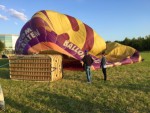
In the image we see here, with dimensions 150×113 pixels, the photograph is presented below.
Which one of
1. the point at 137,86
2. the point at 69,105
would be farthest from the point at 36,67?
the point at 69,105

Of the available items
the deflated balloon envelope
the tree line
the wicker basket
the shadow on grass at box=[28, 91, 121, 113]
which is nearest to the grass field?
the shadow on grass at box=[28, 91, 121, 113]

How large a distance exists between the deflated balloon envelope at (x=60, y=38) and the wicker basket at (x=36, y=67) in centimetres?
191

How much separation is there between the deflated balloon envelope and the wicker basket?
1.91 meters

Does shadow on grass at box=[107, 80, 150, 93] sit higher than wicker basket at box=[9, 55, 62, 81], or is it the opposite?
wicker basket at box=[9, 55, 62, 81]

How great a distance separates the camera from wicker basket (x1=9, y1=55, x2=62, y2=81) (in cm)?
1120

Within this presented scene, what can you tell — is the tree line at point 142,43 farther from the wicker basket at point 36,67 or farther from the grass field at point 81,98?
the grass field at point 81,98

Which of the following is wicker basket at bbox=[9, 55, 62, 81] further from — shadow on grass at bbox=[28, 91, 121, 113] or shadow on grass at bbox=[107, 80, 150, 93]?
shadow on grass at bbox=[28, 91, 121, 113]

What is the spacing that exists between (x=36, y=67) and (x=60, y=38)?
11.9 feet

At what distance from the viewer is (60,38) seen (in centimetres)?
1458

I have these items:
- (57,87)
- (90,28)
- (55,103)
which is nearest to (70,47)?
(90,28)

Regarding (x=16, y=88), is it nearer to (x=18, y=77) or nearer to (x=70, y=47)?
(x=18, y=77)

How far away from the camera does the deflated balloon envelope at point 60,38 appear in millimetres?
13925

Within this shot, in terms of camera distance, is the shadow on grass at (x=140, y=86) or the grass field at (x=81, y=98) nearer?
the grass field at (x=81, y=98)

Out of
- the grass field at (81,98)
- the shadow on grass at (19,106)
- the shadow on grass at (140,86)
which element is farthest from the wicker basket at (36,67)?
the shadow on grass at (19,106)
